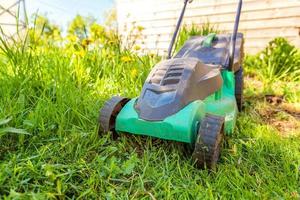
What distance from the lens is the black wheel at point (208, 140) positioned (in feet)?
4.90

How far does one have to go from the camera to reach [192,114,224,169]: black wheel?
1.49 metres

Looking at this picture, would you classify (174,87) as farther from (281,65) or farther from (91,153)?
(281,65)

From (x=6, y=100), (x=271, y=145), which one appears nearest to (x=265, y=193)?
(x=271, y=145)

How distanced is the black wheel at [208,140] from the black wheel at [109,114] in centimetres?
50

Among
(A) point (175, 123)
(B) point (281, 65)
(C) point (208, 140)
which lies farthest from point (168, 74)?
(B) point (281, 65)

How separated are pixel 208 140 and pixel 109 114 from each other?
21.9 inches

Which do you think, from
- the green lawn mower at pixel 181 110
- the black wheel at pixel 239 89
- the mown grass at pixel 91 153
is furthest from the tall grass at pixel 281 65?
the green lawn mower at pixel 181 110

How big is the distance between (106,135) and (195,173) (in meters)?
0.51

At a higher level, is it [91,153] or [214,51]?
[214,51]

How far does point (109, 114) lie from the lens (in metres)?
1.76

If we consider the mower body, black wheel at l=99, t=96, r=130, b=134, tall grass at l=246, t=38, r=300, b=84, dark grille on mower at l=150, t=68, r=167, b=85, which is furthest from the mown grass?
tall grass at l=246, t=38, r=300, b=84

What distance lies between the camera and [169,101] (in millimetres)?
1632

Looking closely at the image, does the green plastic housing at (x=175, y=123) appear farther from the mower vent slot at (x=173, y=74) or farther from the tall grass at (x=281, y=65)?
the tall grass at (x=281, y=65)

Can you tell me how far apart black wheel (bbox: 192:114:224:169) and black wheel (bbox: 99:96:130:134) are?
497mm
